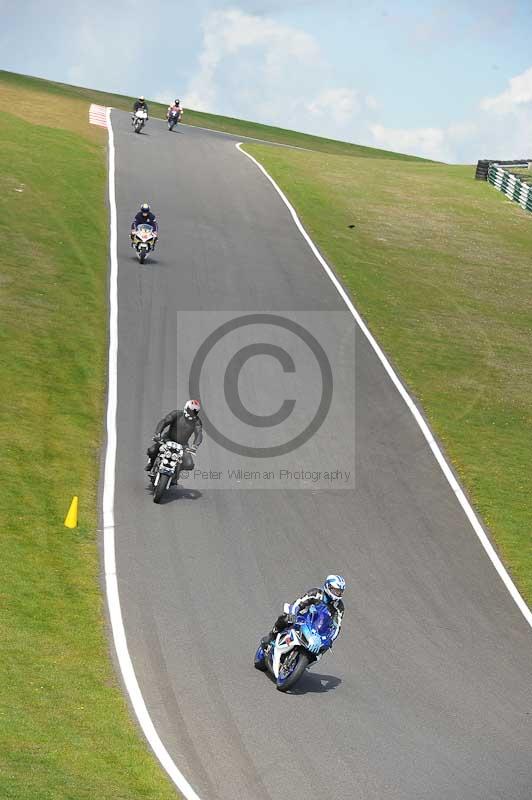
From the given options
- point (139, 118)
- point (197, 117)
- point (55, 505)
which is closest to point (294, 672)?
point (55, 505)

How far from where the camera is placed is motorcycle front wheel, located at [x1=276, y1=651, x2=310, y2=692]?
1519 centimetres

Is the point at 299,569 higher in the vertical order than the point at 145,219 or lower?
lower

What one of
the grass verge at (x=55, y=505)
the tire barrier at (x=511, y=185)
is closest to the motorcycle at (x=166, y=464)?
the grass verge at (x=55, y=505)

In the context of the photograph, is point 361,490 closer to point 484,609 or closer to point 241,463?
point 241,463

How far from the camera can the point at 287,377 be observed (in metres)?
30.7

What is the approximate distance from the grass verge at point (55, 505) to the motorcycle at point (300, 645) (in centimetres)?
232

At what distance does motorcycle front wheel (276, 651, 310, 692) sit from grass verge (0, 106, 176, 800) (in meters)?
2.33

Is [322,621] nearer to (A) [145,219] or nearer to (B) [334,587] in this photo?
(B) [334,587]

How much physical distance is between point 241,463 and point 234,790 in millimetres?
12952

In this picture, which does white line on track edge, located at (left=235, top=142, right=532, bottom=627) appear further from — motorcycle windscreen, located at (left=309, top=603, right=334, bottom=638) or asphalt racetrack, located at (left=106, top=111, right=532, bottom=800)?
motorcycle windscreen, located at (left=309, top=603, right=334, bottom=638)

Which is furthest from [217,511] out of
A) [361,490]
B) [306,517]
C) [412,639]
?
[412,639]

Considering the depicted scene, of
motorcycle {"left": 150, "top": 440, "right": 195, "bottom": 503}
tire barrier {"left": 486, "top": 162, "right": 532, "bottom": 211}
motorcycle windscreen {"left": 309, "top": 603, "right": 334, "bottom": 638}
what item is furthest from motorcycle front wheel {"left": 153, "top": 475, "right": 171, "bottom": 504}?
tire barrier {"left": 486, "top": 162, "right": 532, "bottom": 211}

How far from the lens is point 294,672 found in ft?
49.8

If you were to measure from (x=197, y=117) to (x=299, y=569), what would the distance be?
7091 centimetres
